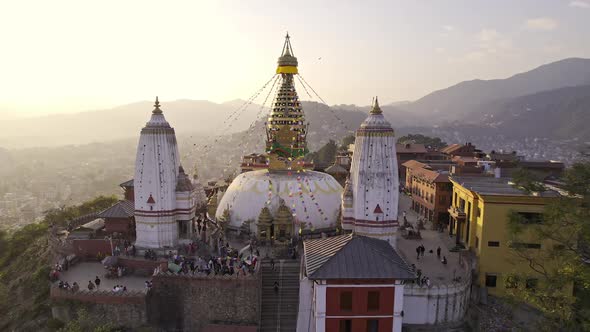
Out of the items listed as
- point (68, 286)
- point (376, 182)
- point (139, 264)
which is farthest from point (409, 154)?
point (68, 286)

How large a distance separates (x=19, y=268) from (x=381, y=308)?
29333 millimetres

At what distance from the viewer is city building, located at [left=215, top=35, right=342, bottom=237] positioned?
99.8 ft

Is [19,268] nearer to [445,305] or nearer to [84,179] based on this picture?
[445,305]

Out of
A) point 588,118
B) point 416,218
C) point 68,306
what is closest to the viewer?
point 68,306

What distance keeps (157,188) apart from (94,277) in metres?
6.30

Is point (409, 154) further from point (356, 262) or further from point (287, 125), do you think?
point (356, 262)

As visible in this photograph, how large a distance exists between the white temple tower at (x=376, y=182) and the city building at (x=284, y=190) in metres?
5.43

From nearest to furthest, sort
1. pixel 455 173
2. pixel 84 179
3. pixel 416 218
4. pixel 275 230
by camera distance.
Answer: pixel 275 230 → pixel 455 173 → pixel 416 218 → pixel 84 179

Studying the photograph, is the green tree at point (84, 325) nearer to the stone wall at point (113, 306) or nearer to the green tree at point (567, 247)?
the stone wall at point (113, 306)

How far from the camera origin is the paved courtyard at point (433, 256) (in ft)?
85.4

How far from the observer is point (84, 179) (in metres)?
143

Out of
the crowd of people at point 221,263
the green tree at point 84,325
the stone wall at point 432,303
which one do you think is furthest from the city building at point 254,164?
the green tree at point 84,325

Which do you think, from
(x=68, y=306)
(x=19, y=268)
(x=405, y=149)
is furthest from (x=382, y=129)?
(x=405, y=149)

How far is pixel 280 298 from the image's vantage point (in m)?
24.1
